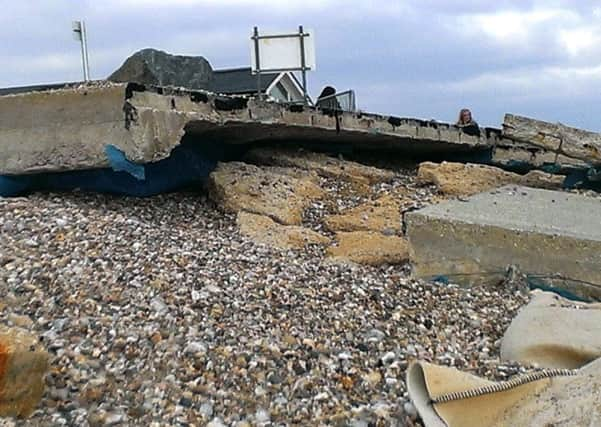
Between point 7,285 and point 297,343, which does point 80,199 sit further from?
point 297,343

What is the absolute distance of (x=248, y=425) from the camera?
2.17 m

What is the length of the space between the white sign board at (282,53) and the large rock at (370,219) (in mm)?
2216

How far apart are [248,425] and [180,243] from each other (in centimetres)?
157

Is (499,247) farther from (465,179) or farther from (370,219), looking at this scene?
(465,179)

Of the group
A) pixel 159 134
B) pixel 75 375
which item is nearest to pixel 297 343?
pixel 75 375

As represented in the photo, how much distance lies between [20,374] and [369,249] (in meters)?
2.27

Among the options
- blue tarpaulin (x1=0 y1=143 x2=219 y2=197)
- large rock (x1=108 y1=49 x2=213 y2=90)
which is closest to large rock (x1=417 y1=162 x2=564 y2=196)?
blue tarpaulin (x1=0 y1=143 x2=219 y2=197)

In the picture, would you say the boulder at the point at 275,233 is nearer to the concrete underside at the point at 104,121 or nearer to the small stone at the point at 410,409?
the concrete underside at the point at 104,121

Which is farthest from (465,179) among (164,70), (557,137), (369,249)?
(164,70)

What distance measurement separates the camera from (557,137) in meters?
5.39

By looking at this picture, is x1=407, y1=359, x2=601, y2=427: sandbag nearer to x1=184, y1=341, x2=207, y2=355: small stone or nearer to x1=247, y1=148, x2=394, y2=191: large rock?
x1=184, y1=341, x2=207, y2=355: small stone

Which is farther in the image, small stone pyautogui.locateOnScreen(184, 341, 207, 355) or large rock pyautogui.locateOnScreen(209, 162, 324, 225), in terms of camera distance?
large rock pyautogui.locateOnScreen(209, 162, 324, 225)

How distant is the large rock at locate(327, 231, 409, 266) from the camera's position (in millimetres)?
3943

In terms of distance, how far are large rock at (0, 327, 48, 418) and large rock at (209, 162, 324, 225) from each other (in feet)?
7.71
